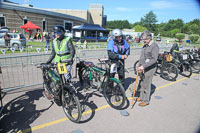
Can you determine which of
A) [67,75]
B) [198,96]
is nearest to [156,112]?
[198,96]

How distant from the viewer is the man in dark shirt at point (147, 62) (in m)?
3.60

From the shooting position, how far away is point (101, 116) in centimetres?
344

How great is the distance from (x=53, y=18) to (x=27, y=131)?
34.9m

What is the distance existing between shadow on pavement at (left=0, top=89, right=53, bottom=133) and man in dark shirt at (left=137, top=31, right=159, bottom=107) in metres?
2.74

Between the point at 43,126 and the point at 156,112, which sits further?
the point at 156,112

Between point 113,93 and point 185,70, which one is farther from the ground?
point 185,70

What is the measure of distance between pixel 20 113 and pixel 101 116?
200cm

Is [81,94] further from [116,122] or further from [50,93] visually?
[116,122]

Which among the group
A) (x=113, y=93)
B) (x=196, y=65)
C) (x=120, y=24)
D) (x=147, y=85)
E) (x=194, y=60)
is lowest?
(x=113, y=93)

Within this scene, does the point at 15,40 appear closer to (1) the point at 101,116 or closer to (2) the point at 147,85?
(1) the point at 101,116

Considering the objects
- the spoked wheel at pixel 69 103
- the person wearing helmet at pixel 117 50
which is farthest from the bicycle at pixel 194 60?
the spoked wheel at pixel 69 103

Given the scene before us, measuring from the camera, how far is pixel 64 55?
3887 millimetres

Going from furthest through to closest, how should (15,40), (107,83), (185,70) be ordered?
1. (15,40)
2. (185,70)
3. (107,83)

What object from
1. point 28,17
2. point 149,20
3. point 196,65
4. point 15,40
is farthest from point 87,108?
point 149,20
